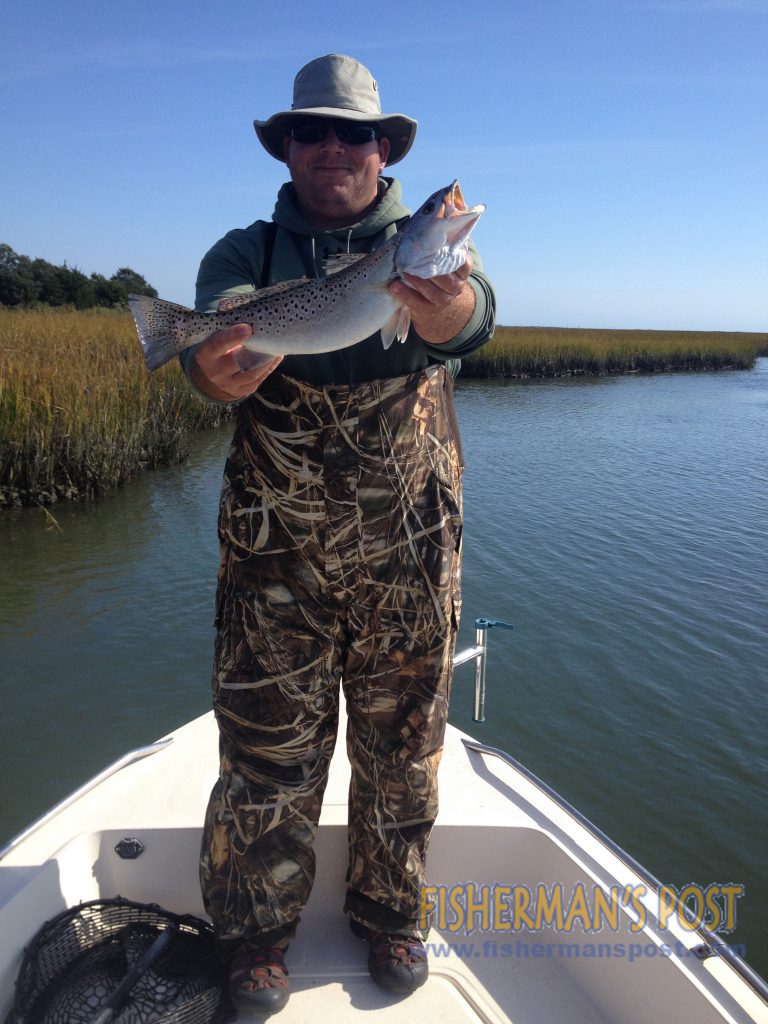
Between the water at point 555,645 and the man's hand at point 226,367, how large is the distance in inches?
167

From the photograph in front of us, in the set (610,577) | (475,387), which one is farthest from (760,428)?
(610,577)

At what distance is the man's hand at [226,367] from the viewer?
211cm

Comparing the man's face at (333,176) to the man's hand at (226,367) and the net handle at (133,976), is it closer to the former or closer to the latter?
the man's hand at (226,367)

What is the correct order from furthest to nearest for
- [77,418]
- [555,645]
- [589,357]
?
1. [589,357]
2. [77,418]
3. [555,645]

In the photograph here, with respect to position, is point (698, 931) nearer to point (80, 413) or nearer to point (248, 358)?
point (248, 358)

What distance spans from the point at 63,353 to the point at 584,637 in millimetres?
10556

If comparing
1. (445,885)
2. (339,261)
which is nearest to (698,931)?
(445,885)

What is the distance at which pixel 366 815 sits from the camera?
2.66 meters

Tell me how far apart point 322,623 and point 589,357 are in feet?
138

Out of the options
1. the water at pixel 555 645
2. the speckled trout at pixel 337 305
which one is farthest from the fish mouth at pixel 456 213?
the water at pixel 555 645

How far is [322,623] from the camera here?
2.46m

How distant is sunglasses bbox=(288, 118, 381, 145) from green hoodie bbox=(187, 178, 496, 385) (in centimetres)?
20

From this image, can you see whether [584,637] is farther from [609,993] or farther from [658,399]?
[658,399]

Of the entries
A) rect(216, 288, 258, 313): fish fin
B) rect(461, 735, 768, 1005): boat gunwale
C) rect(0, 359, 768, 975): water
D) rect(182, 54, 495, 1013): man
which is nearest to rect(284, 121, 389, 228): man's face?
rect(182, 54, 495, 1013): man
